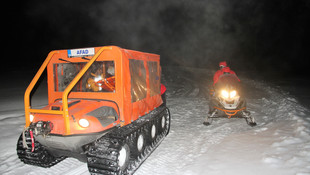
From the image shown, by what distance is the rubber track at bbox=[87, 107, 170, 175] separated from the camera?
2967 mm

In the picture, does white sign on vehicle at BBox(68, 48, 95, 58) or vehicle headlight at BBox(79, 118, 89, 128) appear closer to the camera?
vehicle headlight at BBox(79, 118, 89, 128)

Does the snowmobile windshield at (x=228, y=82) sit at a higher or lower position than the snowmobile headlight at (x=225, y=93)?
higher

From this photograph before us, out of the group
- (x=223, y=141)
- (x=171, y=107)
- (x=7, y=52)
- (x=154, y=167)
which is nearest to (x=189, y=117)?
(x=171, y=107)

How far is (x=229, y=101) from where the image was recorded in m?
5.94

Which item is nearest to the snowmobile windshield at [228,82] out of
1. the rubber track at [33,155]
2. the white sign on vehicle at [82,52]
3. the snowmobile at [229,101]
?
the snowmobile at [229,101]

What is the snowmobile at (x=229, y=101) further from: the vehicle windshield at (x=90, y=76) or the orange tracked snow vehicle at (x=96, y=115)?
the vehicle windshield at (x=90, y=76)

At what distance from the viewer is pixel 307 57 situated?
57594 millimetres

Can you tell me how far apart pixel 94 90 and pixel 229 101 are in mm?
4053

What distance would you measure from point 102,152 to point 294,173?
315 centimetres

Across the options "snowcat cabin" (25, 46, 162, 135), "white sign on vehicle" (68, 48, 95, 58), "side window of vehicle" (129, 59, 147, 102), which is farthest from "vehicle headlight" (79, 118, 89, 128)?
"white sign on vehicle" (68, 48, 95, 58)

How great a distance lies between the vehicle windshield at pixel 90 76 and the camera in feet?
12.8

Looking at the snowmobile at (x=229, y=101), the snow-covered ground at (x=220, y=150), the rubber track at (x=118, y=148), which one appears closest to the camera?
the rubber track at (x=118, y=148)

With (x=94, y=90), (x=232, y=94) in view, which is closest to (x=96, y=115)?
(x=94, y=90)

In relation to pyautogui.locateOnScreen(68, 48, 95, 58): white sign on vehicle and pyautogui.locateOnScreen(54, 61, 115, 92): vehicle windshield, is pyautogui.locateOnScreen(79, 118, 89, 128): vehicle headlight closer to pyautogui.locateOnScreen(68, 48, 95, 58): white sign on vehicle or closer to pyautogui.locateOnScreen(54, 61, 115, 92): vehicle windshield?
pyautogui.locateOnScreen(54, 61, 115, 92): vehicle windshield
